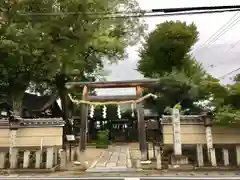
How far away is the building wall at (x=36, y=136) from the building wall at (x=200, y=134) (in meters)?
5.50

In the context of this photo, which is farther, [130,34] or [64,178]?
[130,34]

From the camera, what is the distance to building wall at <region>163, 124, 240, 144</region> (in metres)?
14.5

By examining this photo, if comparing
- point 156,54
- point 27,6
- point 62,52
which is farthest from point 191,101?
point 27,6

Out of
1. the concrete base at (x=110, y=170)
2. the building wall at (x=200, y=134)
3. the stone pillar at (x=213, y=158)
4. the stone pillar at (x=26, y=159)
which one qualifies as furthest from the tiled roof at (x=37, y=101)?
the stone pillar at (x=213, y=158)

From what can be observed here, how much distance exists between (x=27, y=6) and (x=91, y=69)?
9585 millimetres

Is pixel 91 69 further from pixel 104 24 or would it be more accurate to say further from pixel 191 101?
pixel 191 101

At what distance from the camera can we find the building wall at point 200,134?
14.5 meters

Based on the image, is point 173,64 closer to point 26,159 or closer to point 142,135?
point 142,135

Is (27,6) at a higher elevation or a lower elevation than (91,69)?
higher

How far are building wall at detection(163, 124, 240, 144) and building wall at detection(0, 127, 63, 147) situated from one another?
5501 millimetres

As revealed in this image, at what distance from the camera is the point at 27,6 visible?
23.4 metres

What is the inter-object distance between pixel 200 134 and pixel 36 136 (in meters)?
8.32

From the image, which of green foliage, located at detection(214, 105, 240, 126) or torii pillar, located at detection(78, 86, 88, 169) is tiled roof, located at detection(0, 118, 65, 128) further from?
green foliage, located at detection(214, 105, 240, 126)

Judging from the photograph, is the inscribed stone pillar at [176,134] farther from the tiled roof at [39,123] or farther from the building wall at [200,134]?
the tiled roof at [39,123]
